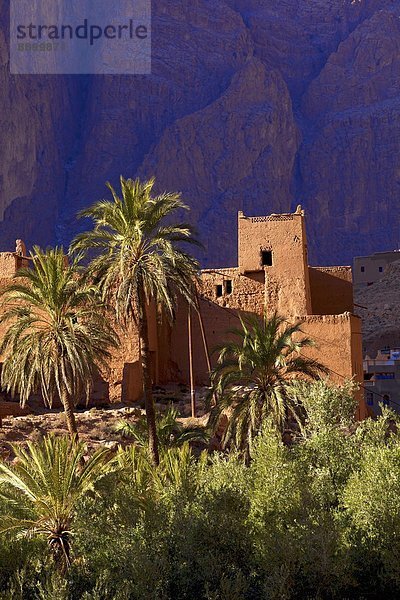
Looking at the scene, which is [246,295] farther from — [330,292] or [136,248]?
[136,248]

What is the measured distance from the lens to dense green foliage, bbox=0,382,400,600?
12.7 metres

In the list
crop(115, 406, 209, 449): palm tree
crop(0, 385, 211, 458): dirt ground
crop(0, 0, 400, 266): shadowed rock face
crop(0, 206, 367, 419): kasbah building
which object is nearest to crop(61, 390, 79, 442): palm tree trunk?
crop(115, 406, 209, 449): palm tree

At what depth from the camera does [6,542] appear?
44.4 ft

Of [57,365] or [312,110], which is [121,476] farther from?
[312,110]

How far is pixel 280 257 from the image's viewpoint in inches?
1270

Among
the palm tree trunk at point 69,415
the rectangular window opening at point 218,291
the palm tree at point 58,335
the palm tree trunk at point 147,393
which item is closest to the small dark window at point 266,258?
the rectangular window opening at point 218,291

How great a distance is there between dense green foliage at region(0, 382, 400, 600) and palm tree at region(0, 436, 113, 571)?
19cm

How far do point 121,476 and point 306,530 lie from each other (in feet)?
12.3

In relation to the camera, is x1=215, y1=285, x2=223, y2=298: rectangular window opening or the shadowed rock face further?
the shadowed rock face

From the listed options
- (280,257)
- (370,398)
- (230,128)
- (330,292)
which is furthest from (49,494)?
(230,128)

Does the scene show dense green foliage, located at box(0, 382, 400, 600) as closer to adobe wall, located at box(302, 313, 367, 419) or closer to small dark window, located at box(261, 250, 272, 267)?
adobe wall, located at box(302, 313, 367, 419)

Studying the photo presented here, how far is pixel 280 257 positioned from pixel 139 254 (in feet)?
46.3

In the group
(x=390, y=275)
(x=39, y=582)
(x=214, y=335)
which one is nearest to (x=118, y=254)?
(x=39, y=582)

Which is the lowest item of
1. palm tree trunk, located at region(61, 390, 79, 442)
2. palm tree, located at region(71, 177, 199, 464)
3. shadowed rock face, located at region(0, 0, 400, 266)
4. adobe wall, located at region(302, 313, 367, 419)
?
palm tree trunk, located at region(61, 390, 79, 442)
